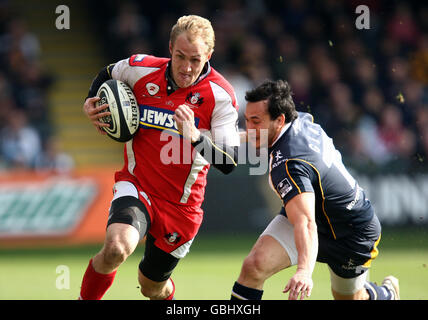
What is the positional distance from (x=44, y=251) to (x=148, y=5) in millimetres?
7019

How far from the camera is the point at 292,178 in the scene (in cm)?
518

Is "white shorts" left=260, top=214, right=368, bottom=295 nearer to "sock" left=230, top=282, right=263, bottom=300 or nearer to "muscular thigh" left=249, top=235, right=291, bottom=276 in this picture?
"muscular thigh" left=249, top=235, right=291, bottom=276

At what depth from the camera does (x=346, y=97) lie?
13141 millimetres

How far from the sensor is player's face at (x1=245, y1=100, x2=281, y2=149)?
18.4ft

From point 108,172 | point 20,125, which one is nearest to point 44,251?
point 108,172

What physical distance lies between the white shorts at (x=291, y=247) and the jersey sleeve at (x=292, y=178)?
1.67 ft

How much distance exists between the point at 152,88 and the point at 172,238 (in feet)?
4.19

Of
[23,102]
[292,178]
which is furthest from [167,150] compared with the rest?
[23,102]

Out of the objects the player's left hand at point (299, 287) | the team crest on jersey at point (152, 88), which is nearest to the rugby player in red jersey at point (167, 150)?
the team crest on jersey at point (152, 88)

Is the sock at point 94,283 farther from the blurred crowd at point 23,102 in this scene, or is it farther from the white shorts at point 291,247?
the blurred crowd at point 23,102

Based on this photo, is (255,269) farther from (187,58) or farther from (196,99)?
(187,58)

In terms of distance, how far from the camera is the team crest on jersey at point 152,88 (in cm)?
572

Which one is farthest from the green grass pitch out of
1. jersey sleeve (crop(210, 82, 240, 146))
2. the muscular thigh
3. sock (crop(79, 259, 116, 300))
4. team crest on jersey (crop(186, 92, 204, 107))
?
team crest on jersey (crop(186, 92, 204, 107))

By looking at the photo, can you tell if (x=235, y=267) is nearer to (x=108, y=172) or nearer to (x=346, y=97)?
(x=108, y=172)
